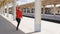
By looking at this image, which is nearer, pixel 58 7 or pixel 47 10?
pixel 58 7

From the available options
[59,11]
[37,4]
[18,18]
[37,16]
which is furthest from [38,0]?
[59,11]

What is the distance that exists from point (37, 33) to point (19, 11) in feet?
7.55

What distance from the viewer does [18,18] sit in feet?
41.5

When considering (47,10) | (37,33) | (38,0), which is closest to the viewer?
(37,33)

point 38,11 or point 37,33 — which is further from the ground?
point 38,11

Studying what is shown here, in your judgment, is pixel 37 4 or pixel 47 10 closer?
pixel 37 4

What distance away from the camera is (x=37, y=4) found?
40.2 ft

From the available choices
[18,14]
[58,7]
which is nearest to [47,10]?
[58,7]

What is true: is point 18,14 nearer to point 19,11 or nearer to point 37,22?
point 19,11

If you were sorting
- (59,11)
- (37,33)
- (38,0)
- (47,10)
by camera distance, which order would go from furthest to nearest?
(47,10)
(59,11)
(38,0)
(37,33)

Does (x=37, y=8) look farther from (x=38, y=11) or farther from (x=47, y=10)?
(x=47, y=10)

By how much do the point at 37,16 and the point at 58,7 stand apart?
234ft

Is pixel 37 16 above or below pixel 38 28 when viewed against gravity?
above

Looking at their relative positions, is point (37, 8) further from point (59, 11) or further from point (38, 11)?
point (59, 11)
